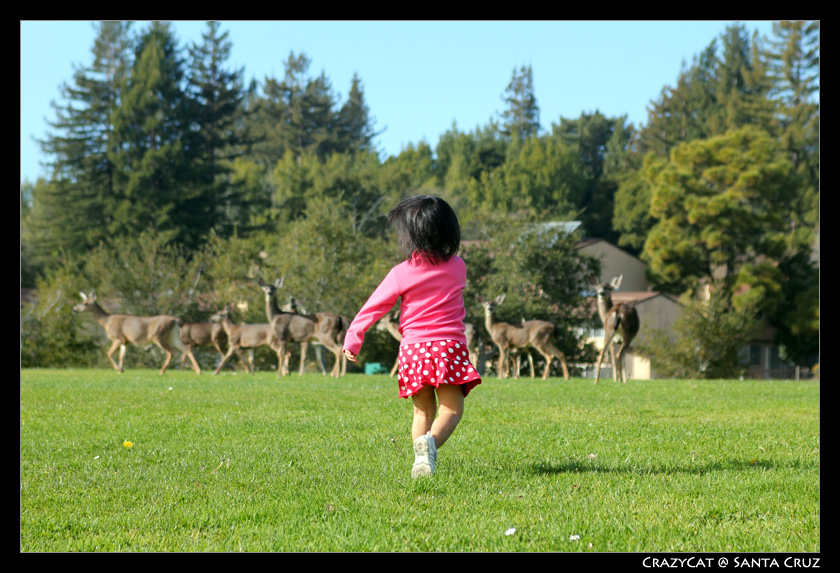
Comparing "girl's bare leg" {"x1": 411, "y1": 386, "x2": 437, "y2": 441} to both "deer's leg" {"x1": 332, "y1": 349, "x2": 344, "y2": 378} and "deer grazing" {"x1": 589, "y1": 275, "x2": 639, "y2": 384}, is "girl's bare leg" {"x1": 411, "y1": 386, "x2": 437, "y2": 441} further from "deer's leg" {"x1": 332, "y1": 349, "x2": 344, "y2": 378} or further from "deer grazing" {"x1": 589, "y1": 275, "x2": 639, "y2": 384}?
"deer's leg" {"x1": 332, "y1": 349, "x2": 344, "y2": 378}

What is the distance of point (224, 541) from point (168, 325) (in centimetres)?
1777

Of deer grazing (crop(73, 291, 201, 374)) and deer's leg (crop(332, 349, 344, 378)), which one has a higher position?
deer grazing (crop(73, 291, 201, 374))

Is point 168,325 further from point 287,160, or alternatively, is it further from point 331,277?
point 287,160

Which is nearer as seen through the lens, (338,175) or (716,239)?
(716,239)

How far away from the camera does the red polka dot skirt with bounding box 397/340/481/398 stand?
5.65 m

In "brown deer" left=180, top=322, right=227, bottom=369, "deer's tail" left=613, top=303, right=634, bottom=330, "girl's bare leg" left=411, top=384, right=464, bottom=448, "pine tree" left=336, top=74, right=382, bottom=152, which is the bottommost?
"girl's bare leg" left=411, top=384, right=464, bottom=448

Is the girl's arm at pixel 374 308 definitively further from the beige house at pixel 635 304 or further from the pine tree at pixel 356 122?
the pine tree at pixel 356 122

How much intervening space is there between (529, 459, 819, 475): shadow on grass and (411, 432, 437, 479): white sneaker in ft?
2.43

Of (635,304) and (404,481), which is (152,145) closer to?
(635,304)

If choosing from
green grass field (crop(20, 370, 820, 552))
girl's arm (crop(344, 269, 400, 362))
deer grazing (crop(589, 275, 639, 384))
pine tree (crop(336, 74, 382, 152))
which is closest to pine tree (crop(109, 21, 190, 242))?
pine tree (crop(336, 74, 382, 152))

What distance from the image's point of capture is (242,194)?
5384cm

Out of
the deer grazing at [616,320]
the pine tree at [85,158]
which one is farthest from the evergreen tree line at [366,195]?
the deer grazing at [616,320]

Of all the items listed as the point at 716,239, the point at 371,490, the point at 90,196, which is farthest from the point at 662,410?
the point at 90,196

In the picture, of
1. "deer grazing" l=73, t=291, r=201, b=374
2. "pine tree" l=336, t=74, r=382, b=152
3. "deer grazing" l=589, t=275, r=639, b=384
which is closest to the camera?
"deer grazing" l=589, t=275, r=639, b=384
